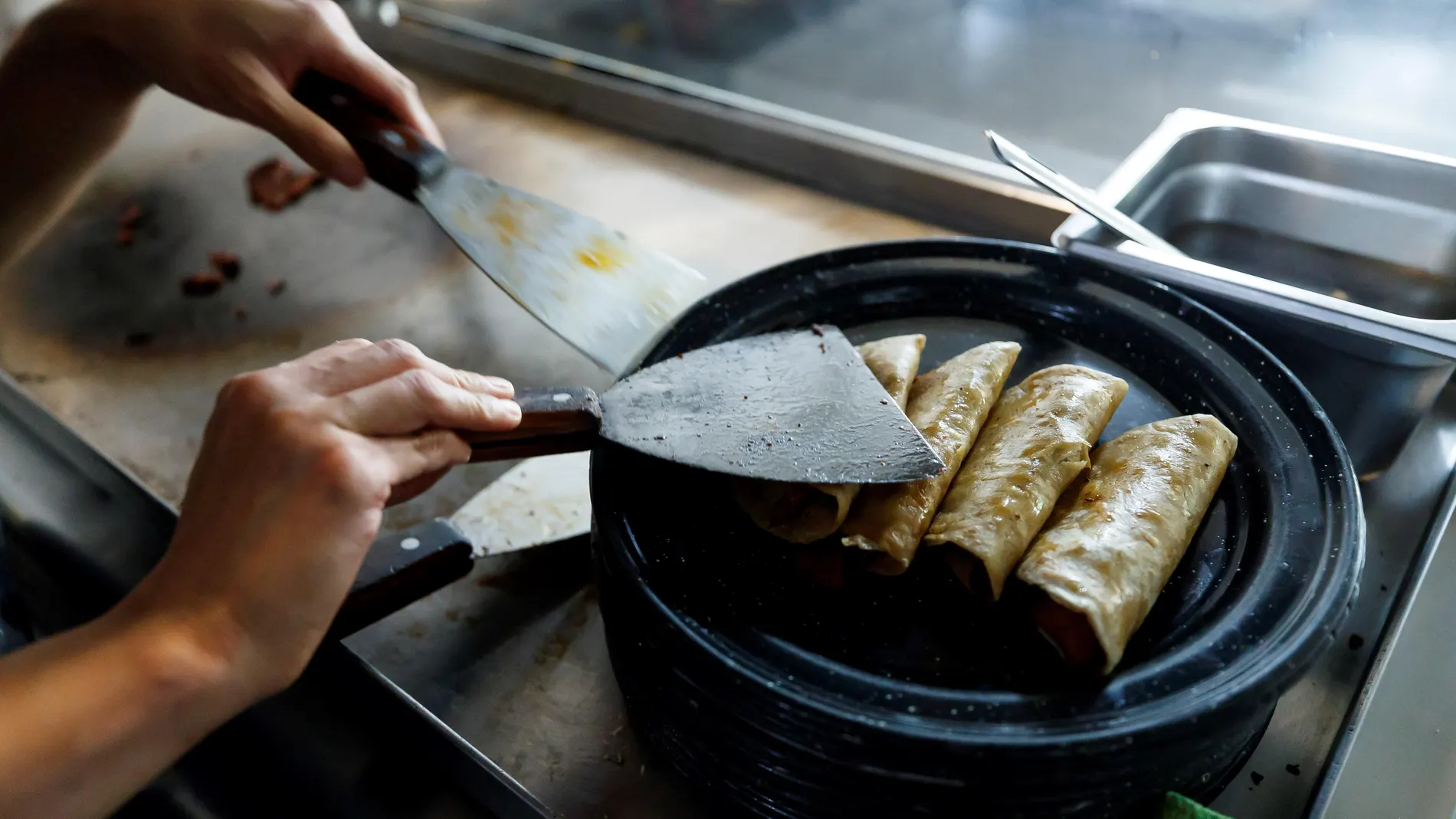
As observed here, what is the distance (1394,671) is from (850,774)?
2.04 feet

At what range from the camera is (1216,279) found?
1026mm

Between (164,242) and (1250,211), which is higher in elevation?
(1250,211)

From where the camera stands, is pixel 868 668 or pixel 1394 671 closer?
pixel 868 668

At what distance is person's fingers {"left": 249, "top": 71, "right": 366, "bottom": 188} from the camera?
1.25 m

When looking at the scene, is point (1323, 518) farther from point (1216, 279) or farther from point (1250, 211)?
point (1250, 211)

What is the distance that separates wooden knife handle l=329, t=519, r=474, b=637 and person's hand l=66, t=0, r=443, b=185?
57 cm

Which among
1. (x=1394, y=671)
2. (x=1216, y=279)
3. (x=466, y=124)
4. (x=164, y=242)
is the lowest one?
(x=164, y=242)

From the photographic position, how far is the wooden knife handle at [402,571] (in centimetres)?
96

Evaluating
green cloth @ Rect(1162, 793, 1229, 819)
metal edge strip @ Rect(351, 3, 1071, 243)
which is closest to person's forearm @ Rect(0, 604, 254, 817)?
green cloth @ Rect(1162, 793, 1229, 819)

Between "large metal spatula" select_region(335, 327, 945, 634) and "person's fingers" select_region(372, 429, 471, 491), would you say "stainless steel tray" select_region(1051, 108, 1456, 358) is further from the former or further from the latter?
"person's fingers" select_region(372, 429, 471, 491)

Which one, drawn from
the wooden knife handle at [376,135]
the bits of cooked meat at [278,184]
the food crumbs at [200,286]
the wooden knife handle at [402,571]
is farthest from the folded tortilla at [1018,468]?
the bits of cooked meat at [278,184]

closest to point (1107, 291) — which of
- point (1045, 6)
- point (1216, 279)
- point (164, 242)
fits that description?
point (1216, 279)

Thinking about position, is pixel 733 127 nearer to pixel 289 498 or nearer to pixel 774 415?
pixel 774 415

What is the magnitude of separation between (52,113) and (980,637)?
61.8 inches
